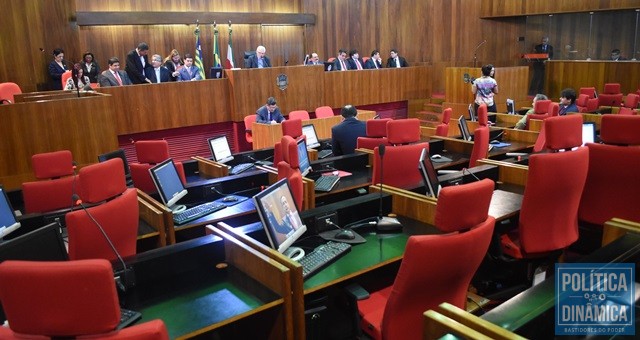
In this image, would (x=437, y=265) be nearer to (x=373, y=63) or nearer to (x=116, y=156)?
(x=116, y=156)

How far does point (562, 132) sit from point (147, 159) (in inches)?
128

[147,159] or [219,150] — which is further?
[219,150]

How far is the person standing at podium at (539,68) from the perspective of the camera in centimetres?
1296

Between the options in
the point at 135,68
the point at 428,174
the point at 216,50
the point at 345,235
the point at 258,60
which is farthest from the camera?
the point at 216,50

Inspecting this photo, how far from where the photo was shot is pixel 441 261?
2.34 meters

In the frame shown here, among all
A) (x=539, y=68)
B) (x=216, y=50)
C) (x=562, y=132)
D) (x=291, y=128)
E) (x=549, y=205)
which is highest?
(x=216, y=50)

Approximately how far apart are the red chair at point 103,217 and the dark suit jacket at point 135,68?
221 inches

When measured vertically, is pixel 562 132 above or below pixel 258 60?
below

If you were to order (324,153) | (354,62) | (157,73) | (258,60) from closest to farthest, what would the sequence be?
(324,153) → (157,73) → (258,60) → (354,62)

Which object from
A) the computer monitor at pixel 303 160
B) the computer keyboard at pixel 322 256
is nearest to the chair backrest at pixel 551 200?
the computer keyboard at pixel 322 256

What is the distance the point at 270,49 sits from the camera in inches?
496

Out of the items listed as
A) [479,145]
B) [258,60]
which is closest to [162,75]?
[258,60]

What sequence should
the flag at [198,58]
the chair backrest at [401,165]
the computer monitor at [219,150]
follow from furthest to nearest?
the flag at [198,58] → the computer monitor at [219,150] → the chair backrest at [401,165]

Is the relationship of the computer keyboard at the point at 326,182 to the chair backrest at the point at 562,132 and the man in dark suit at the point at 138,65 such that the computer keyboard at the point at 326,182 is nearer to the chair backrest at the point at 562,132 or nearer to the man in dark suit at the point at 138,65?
the chair backrest at the point at 562,132
